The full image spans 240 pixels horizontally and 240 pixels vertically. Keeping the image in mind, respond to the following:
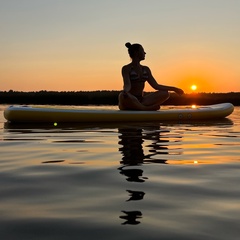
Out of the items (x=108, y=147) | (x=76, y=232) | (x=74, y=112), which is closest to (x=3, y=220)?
(x=76, y=232)

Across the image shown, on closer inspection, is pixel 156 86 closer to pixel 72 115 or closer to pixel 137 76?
pixel 137 76

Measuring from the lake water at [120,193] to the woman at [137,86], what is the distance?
4182 millimetres

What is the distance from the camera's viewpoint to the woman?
347 inches

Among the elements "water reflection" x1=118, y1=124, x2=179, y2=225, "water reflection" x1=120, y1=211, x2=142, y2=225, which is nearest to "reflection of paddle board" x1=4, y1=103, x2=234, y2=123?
"water reflection" x1=118, y1=124, x2=179, y2=225

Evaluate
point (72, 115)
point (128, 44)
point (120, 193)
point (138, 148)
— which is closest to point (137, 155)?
point (138, 148)

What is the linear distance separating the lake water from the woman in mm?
4182

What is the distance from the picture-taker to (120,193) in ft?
8.50

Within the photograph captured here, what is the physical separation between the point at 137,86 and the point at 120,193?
6.73m

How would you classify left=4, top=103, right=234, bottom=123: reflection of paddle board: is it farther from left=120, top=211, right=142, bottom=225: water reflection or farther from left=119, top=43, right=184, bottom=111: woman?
left=120, top=211, right=142, bottom=225: water reflection

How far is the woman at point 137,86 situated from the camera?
8.82 metres

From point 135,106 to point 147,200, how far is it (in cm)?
687

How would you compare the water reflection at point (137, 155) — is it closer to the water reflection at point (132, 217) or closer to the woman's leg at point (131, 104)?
the water reflection at point (132, 217)

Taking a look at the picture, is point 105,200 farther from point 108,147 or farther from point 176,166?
point 108,147

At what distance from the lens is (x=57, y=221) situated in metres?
2.02
